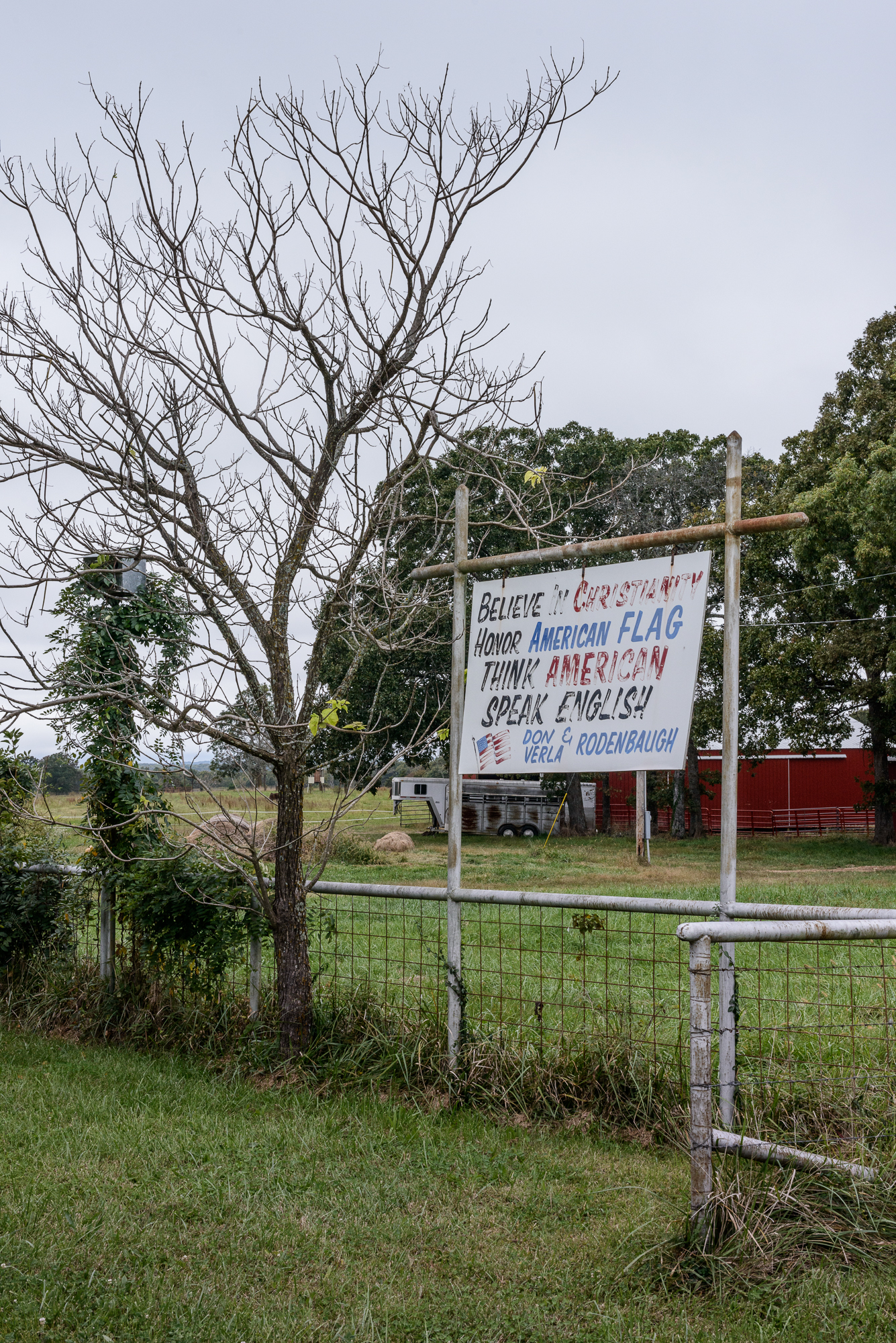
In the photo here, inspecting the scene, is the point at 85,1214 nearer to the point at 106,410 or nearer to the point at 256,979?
the point at 256,979

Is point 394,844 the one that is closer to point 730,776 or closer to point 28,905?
point 28,905

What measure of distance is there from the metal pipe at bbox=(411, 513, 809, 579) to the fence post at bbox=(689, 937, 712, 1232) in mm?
1847

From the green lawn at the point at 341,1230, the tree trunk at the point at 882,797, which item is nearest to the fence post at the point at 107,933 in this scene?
the green lawn at the point at 341,1230

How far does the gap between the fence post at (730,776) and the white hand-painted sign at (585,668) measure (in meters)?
0.16

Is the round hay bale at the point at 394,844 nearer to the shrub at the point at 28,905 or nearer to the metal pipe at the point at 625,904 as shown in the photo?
the shrub at the point at 28,905

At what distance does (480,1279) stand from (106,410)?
15.3 feet

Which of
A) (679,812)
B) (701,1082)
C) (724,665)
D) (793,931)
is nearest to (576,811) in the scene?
(679,812)

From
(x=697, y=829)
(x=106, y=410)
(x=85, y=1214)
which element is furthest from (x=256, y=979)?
(x=697, y=829)

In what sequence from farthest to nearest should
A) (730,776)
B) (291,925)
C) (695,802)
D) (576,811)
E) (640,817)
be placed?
(576,811) → (695,802) → (640,817) → (291,925) → (730,776)

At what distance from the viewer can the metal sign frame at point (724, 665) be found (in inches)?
166

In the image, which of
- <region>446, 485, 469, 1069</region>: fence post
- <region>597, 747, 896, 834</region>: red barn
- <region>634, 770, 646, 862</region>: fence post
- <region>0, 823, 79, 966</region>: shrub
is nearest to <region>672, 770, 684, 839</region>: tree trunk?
<region>597, 747, 896, 834</region>: red barn

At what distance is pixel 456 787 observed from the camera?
5.38 meters

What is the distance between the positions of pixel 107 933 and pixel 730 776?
434 cm

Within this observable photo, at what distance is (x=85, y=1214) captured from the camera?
3713mm
